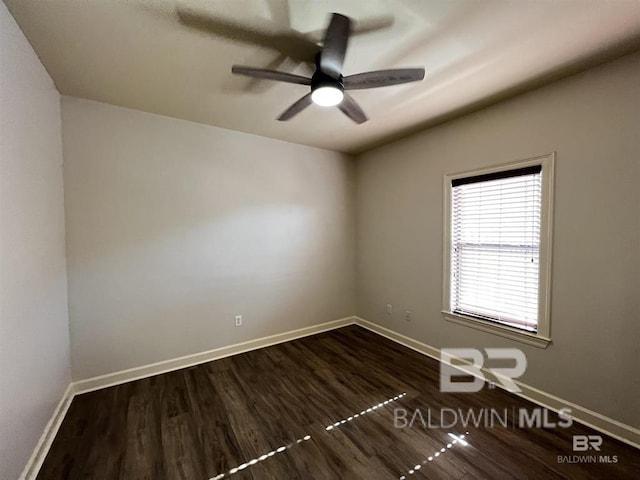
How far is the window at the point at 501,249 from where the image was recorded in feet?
6.91

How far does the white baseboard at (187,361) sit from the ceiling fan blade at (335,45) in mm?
2904

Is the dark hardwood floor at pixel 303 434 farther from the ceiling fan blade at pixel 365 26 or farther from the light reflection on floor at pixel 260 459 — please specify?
the ceiling fan blade at pixel 365 26

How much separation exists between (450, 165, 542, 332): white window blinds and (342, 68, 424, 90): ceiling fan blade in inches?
54.3

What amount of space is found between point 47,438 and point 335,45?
303 centimetres

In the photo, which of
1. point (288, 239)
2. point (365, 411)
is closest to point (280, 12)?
point (288, 239)

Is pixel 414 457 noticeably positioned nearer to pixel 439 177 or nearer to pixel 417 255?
pixel 417 255

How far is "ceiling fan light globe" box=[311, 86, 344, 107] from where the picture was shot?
161cm

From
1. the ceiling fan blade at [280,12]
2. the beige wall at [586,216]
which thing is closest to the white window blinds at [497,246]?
the beige wall at [586,216]

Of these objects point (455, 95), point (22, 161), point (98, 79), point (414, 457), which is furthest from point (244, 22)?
point (414, 457)

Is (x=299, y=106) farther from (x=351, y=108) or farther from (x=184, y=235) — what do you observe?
(x=184, y=235)

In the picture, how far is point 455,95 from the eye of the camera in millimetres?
2232

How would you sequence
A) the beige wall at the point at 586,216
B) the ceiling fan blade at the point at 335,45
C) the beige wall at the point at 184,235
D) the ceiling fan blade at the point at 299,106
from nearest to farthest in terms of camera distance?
1. the ceiling fan blade at the point at 335,45
2. the beige wall at the point at 586,216
3. the ceiling fan blade at the point at 299,106
4. the beige wall at the point at 184,235

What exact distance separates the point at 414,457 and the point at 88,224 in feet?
10.2

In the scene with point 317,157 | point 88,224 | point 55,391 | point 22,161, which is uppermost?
point 317,157
